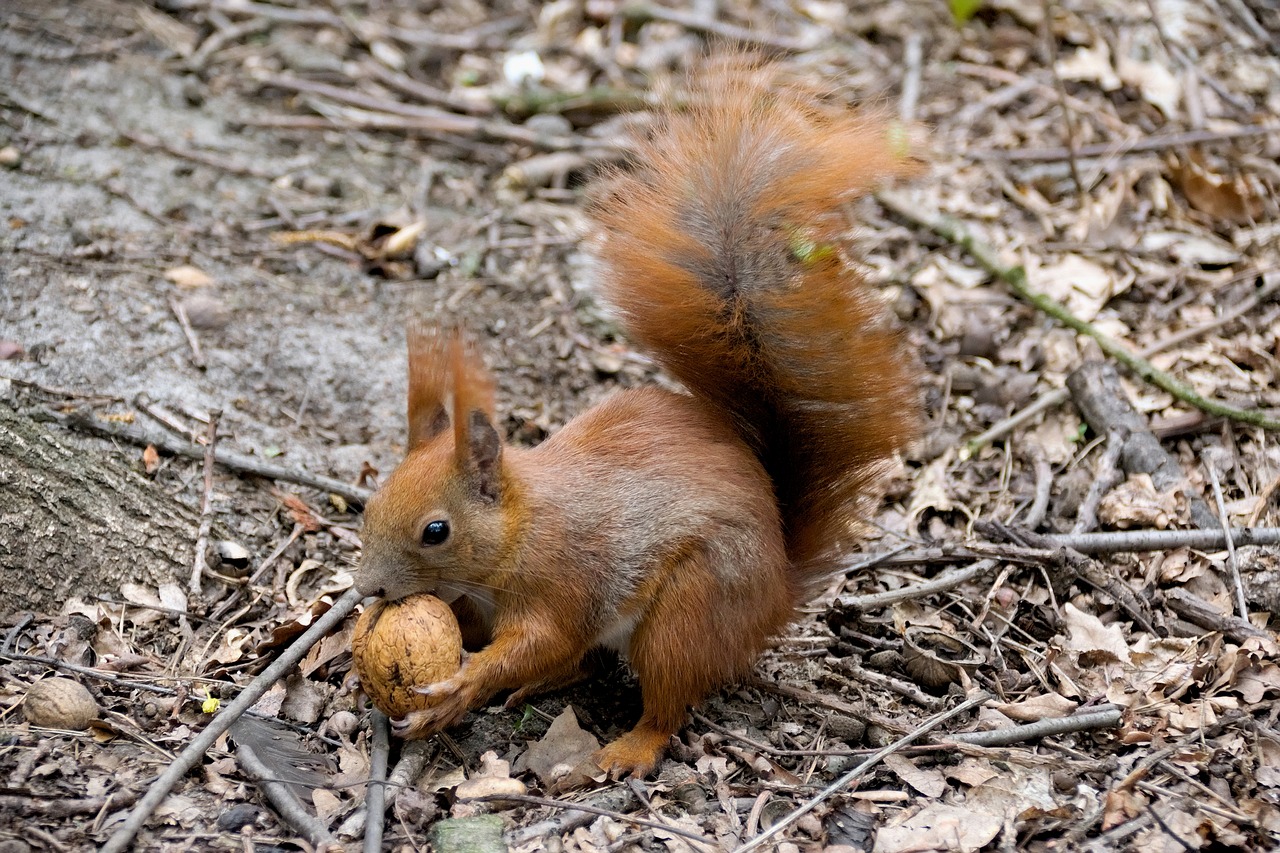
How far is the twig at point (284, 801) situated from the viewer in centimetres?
212

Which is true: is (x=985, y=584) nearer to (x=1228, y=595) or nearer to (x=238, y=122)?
(x=1228, y=595)

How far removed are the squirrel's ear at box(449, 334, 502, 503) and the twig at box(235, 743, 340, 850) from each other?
0.68 meters


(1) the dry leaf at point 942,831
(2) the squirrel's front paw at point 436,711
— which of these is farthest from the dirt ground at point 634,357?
(2) the squirrel's front paw at point 436,711

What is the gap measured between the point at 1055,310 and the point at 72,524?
294 cm

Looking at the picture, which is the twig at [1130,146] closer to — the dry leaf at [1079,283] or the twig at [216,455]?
the dry leaf at [1079,283]

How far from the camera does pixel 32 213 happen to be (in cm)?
383

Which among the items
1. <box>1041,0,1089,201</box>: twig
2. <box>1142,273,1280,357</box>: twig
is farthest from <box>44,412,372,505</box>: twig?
<box>1041,0,1089,201</box>: twig

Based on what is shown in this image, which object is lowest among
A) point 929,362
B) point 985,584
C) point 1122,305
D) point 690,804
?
point 690,804

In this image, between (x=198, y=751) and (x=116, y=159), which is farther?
(x=116, y=159)

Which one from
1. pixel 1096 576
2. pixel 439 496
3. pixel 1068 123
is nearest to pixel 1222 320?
pixel 1068 123

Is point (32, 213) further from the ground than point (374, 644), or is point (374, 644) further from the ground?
point (32, 213)

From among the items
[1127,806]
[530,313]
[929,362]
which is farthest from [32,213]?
[1127,806]

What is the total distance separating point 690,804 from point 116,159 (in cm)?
334

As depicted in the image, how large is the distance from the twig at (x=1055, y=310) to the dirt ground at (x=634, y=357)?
2.5 inches
